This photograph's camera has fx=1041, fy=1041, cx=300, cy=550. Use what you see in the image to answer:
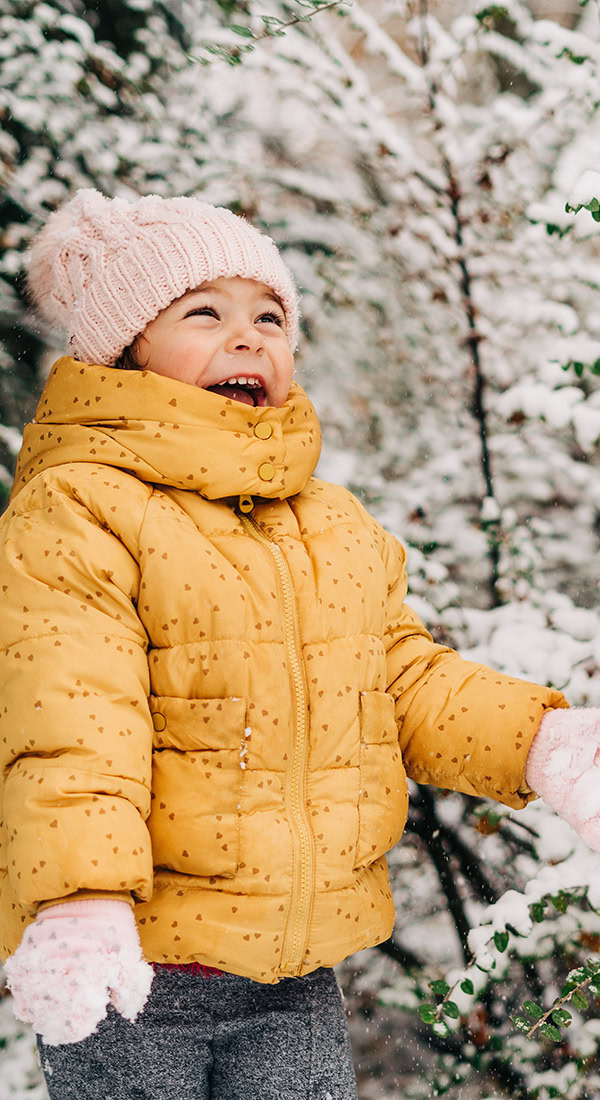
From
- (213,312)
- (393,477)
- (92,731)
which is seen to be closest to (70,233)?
(213,312)

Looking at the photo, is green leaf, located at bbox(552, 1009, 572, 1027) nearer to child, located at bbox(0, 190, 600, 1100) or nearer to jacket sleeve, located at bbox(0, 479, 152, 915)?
child, located at bbox(0, 190, 600, 1100)

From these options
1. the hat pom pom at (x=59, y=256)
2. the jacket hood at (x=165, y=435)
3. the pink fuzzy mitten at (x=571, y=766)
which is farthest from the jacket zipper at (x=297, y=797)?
the hat pom pom at (x=59, y=256)

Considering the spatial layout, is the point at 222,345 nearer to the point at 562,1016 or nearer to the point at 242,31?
the point at 242,31

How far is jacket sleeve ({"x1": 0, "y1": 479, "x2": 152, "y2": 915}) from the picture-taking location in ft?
3.86

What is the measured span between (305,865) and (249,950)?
0.42 feet

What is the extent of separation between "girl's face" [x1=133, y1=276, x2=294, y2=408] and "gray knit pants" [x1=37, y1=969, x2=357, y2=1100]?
866 millimetres

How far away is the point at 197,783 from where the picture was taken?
1.38 m

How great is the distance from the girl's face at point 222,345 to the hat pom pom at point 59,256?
0.19 metres

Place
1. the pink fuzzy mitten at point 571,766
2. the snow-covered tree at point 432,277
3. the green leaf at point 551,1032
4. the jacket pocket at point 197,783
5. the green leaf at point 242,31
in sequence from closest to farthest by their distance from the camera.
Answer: the jacket pocket at point 197,783
the pink fuzzy mitten at point 571,766
the green leaf at point 551,1032
the green leaf at point 242,31
the snow-covered tree at point 432,277

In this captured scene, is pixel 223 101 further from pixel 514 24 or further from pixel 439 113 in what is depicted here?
pixel 514 24

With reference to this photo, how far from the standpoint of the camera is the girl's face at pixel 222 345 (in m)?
1.57

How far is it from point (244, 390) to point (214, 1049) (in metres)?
0.98

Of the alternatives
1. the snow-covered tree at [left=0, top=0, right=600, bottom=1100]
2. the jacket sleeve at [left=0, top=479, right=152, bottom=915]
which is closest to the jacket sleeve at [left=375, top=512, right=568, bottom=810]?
the jacket sleeve at [left=0, top=479, right=152, bottom=915]

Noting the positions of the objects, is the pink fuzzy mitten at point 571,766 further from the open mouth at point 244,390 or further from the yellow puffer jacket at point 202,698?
the open mouth at point 244,390
